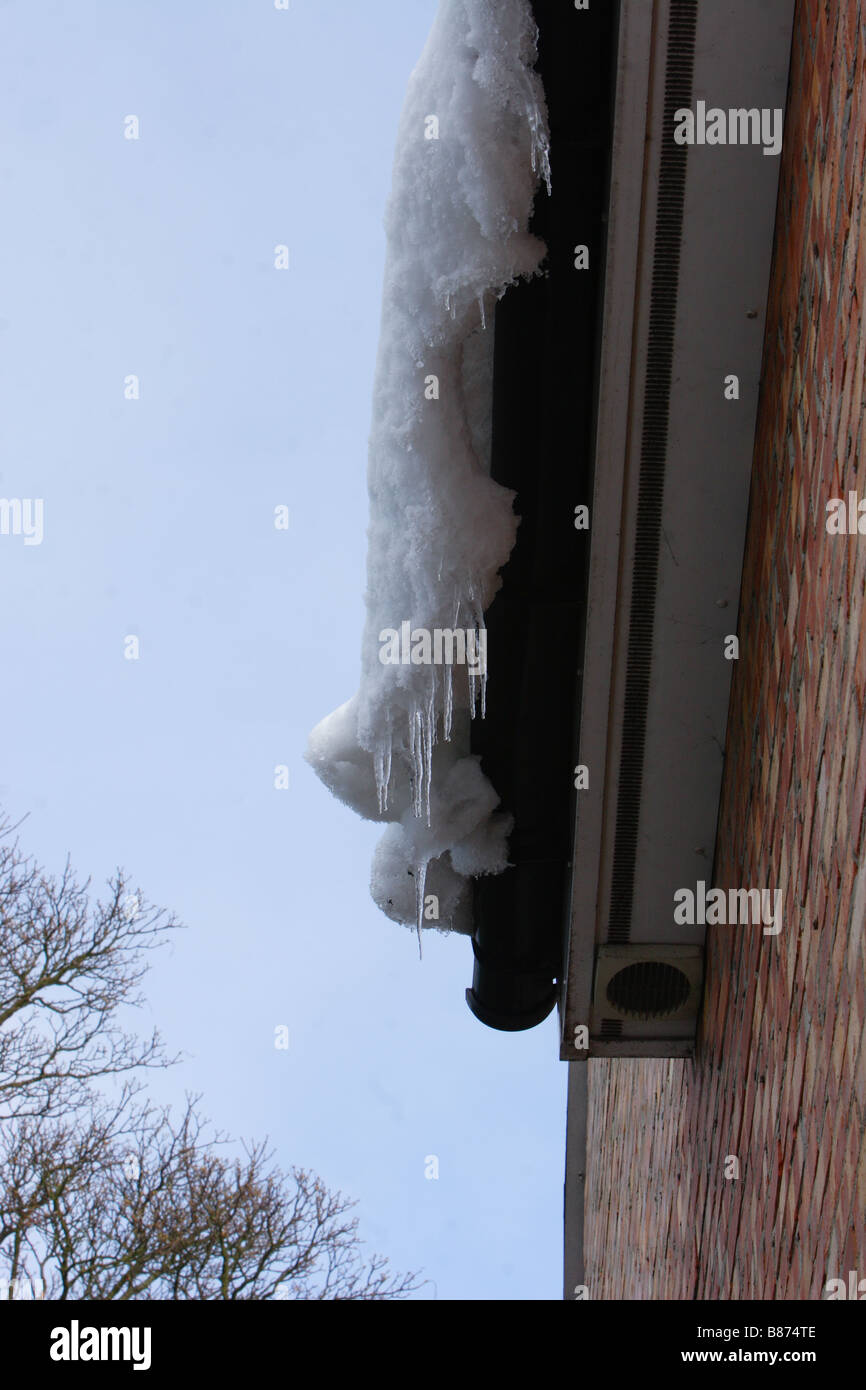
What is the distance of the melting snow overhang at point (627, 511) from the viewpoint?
3123 millimetres

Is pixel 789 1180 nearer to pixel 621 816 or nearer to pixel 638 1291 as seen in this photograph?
pixel 621 816

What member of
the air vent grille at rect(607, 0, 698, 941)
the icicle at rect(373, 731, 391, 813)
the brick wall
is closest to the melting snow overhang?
the air vent grille at rect(607, 0, 698, 941)

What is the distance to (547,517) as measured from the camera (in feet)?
11.6

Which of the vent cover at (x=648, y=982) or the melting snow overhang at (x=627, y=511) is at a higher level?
the melting snow overhang at (x=627, y=511)

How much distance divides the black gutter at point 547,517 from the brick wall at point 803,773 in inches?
19.9

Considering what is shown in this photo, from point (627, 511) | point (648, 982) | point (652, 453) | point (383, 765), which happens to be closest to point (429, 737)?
point (383, 765)

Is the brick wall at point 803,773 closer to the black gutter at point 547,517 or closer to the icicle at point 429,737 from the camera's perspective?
the black gutter at point 547,517

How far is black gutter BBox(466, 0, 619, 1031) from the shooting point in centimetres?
314

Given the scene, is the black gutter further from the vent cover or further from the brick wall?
the brick wall

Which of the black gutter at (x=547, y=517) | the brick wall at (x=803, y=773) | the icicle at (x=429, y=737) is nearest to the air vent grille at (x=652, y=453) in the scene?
the black gutter at (x=547, y=517)

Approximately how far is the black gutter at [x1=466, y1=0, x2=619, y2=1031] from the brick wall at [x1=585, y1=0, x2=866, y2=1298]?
1.66 feet

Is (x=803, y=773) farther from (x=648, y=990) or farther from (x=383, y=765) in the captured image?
(x=648, y=990)

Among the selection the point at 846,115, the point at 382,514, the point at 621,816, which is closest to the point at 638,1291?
the point at 621,816

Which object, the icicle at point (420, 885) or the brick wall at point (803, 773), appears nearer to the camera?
the brick wall at point (803, 773)
